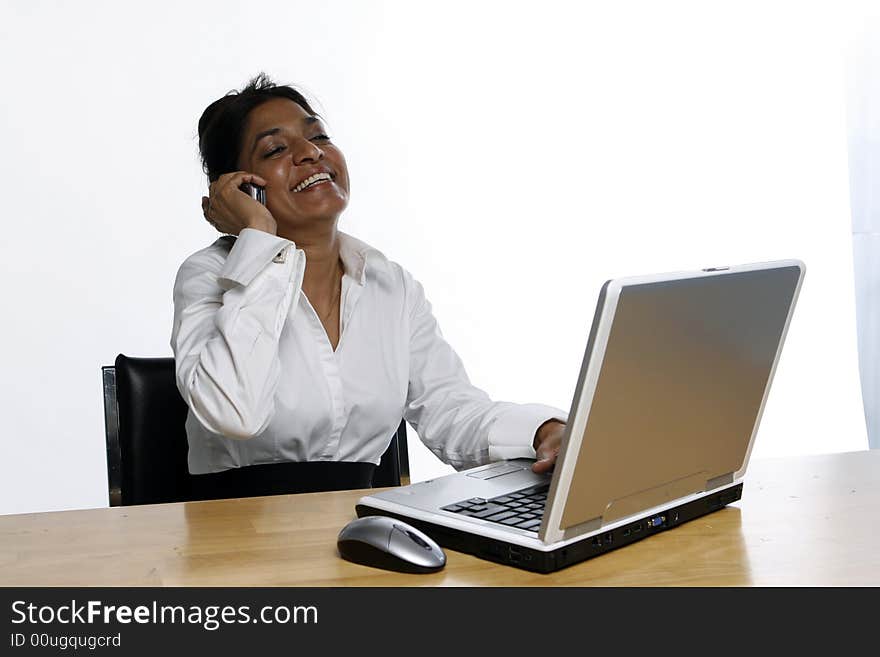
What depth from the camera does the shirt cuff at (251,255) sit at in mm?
1541

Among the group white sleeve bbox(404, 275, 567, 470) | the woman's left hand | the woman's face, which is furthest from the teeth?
the woman's left hand

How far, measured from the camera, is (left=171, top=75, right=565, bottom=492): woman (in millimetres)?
1467

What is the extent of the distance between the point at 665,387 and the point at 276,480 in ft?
2.74

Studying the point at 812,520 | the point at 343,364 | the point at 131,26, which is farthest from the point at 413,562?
→ the point at 131,26

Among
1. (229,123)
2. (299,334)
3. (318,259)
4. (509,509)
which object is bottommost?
(509,509)

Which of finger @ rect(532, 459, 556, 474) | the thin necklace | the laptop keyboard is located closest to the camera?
the laptop keyboard

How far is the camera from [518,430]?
1455mm

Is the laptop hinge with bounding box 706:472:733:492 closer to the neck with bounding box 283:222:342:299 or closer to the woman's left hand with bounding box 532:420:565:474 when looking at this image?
the woman's left hand with bounding box 532:420:565:474

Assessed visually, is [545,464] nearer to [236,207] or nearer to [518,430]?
[518,430]

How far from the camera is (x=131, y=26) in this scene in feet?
10.5

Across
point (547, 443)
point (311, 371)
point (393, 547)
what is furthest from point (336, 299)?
point (393, 547)

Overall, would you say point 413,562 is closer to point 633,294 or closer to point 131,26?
point 633,294

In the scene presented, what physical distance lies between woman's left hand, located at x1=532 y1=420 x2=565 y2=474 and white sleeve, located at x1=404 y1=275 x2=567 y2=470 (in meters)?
0.01

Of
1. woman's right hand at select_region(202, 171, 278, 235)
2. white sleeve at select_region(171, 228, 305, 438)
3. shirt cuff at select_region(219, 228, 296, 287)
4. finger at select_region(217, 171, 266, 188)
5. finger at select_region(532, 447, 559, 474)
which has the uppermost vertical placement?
finger at select_region(217, 171, 266, 188)
